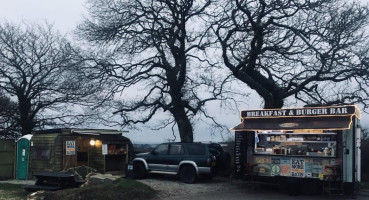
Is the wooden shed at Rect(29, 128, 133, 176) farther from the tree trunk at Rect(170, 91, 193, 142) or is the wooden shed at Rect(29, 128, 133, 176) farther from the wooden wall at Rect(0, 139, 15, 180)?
the tree trunk at Rect(170, 91, 193, 142)

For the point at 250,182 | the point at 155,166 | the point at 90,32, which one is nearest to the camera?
the point at 250,182

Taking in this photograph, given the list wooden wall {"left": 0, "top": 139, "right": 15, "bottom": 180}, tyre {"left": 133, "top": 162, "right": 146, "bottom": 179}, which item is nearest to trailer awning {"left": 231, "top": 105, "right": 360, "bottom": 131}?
tyre {"left": 133, "top": 162, "right": 146, "bottom": 179}

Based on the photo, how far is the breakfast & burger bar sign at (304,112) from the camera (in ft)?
48.9

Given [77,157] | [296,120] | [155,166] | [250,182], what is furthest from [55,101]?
[296,120]

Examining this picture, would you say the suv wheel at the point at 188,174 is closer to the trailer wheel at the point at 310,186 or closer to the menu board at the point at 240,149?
the menu board at the point at 240,149

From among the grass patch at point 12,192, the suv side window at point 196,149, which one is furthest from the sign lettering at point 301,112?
the grass patch at point 12,192

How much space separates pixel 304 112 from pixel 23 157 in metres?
13.9

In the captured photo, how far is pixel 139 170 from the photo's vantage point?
2069cm

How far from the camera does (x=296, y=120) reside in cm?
1611

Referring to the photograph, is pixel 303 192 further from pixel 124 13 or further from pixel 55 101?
pixel 55 101

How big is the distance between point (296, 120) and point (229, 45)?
7.32 m

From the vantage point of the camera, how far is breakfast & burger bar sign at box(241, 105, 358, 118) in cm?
1490

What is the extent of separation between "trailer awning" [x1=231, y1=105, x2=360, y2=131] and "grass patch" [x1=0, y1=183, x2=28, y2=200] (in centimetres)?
809

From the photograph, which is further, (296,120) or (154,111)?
(154,111)
